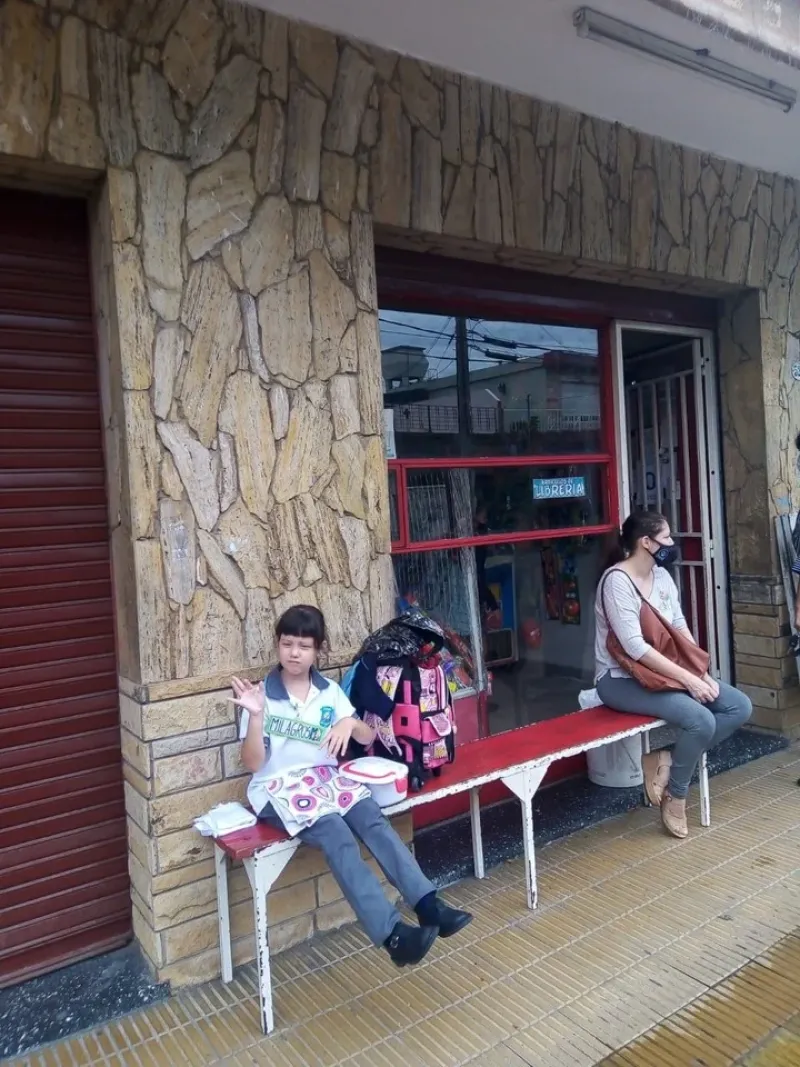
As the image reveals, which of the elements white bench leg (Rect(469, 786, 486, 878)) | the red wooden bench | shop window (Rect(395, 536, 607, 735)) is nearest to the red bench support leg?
the red wooden bench

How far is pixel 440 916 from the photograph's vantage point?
2.55 meters

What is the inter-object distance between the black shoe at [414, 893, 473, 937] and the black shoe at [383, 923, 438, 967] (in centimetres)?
8

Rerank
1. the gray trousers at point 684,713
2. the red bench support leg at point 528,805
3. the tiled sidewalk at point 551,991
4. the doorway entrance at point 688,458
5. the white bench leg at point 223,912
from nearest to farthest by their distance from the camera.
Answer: the tiled sidewalk at point 551,991, the white bench leg at point 223,912, the red bench support leg at point 528,805, the gray trousers at point 684,713, the doorway entrance at point 688,458

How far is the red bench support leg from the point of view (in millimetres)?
3136

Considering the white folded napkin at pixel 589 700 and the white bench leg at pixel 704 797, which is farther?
the white folded napkin at pixel 589 700

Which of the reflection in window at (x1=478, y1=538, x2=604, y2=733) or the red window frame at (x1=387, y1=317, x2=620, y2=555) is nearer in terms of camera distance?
the red window frame at (x1=387, y1=317, x2=620, y2=555)

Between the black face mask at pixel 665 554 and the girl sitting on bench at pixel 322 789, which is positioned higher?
the black face mask at pixel 665 554

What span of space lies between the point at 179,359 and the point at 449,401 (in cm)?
164

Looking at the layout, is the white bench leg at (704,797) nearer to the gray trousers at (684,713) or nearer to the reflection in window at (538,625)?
the gray trousers at (684,713)

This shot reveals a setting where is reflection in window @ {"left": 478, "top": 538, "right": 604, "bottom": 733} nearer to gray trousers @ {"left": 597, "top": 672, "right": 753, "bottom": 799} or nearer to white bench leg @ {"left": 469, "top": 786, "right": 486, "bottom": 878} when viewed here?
gray trousers @ {"left": 597, "top": 672, "right": 753, "bottom": 799}

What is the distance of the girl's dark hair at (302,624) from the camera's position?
108 inches

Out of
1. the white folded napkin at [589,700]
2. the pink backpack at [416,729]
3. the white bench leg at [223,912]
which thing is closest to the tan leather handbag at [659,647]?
the white folded napkin at [589,700]

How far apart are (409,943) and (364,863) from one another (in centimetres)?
29

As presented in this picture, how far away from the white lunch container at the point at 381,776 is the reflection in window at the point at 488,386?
1.59 m
